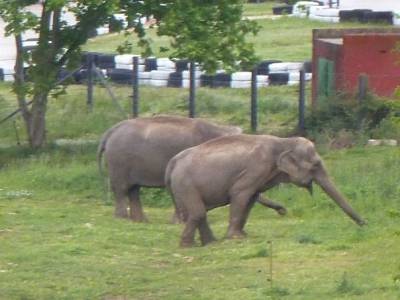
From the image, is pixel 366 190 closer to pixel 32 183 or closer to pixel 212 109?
pixel 32 183

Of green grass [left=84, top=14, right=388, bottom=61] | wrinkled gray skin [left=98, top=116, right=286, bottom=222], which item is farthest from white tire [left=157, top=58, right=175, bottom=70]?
wrinkled gray skin [left=98, top=116, right=286, bottom=222]

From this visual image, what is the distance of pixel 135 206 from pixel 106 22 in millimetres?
5600

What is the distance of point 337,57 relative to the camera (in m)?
25.0

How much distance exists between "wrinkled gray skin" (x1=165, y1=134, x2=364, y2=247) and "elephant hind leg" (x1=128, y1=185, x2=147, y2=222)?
2.32 m

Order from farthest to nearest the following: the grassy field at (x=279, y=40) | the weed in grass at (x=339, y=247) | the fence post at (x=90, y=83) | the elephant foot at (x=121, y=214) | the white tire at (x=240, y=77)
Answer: the grassy field at (x=279, y=40), the white tire at (x=240, y=77), the fence post at (x=90, y=83), the elephant foot at (x=121, y=214), the weed in grass at (x=339, y=247)

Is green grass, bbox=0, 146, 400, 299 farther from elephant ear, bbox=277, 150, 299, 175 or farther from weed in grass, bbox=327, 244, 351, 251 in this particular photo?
elephant ear, bbox=277, 150, 299, 175

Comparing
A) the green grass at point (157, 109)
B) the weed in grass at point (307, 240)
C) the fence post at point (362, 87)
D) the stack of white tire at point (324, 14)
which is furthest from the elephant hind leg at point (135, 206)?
the stack of white tire at point (324, 14)

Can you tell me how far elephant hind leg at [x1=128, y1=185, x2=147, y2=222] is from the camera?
19013mm

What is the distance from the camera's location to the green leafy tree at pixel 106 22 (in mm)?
22422

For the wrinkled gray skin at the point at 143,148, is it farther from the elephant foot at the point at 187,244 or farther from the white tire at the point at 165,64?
the white tire at the point at 165,64

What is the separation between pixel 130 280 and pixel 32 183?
344 inches

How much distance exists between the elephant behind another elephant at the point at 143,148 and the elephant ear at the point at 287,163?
216 cm

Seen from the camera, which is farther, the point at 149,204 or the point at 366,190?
the point at 149,204

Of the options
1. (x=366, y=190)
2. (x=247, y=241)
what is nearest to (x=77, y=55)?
(x=366, y=190)
